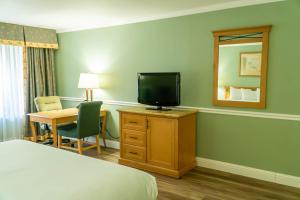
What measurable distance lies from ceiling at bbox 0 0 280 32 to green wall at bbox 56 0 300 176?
110mm

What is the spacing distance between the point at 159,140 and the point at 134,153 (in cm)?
52

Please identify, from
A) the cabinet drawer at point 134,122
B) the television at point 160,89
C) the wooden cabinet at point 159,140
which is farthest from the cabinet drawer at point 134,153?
the television at point 160,89

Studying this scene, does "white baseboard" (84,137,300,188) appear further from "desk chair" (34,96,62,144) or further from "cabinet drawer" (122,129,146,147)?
"desk chair" (34,96,62,144)

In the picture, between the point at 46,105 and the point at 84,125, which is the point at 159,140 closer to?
the point at 84,125

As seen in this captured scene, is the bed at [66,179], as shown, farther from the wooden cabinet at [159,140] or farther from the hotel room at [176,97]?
the wooden cabinet at [159,140]

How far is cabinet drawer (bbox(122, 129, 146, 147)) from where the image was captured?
12.2 feet

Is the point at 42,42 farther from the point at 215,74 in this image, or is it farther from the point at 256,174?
the point at 256,174

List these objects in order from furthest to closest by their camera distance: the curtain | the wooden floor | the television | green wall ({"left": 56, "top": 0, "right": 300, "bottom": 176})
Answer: the curtain, the television, green wall ({"left": 56, "top": 0, "right": 300, "bottom": 176}), the wooden floor

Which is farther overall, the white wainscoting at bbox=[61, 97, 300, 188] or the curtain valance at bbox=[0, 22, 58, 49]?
the curtain valance at bbox=[0, 22, 58, 49]

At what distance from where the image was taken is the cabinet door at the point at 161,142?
3.43 meters

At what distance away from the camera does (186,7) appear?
3.57 m

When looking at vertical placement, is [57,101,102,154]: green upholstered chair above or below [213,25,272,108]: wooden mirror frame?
below

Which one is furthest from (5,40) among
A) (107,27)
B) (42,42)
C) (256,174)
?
(256,174)

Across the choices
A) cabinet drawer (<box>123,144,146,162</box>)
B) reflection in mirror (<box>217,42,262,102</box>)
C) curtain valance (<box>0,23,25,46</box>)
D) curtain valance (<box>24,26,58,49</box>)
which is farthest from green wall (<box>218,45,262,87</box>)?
curtain valance (<box>0,23,25,46</box>)
